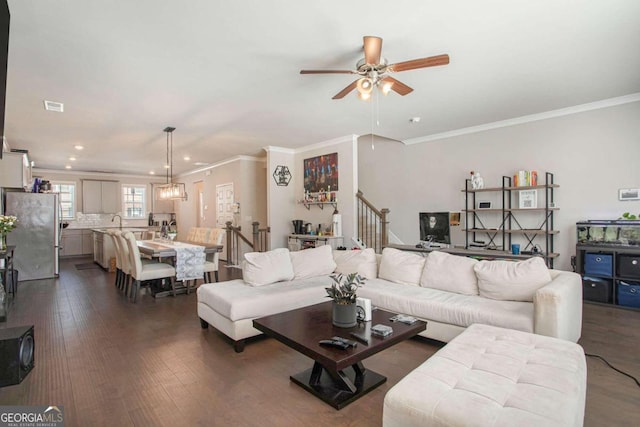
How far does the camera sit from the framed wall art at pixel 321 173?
680 centimetres

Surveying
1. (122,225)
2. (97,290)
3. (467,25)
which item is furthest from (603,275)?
(122,225)

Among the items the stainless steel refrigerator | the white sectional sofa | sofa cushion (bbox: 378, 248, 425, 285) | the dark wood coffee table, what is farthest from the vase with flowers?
sofa cushion (bbox: 378, 248, 425, 285)

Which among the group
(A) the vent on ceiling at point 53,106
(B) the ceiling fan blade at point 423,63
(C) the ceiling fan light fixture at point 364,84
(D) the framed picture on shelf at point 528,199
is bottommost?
(D) the framed picture on shelf at point 528,199

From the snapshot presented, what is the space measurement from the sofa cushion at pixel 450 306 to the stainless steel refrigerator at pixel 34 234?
263 inches

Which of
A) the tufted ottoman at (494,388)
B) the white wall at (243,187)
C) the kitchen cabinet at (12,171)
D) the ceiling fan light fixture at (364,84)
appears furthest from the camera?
the white wall at (243,187)

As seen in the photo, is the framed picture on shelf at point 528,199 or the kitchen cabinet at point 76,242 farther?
the kitchen cabinet at point 76,242

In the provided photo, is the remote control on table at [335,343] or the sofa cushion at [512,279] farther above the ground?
the sofa cushion at [512,279]

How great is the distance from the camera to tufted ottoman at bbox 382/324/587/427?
1.39m

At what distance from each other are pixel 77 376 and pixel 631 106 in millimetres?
7013

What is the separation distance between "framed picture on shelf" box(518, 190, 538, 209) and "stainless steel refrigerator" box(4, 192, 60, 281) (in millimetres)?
8825

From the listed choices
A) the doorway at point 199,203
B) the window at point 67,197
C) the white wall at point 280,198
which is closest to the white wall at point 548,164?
the white wall at point 280,198

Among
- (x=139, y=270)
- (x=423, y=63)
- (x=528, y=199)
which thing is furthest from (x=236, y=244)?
(x=423, y=63)

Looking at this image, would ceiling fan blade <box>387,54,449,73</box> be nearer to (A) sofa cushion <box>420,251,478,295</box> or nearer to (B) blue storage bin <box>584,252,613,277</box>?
(A) sofa cushion <box>420,251,478,295</box>

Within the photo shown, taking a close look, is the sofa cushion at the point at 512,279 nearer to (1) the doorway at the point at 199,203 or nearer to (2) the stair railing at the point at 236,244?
(2) the stair railing at the point at 236,244
